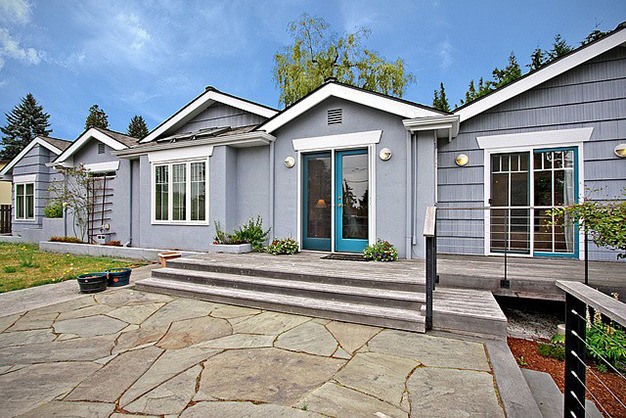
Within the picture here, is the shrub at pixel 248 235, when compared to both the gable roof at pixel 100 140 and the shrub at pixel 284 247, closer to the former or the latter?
the shrub at pixel 284 247

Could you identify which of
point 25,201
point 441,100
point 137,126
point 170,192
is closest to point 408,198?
point 170,192

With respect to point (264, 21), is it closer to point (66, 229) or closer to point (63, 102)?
point (66, 229)

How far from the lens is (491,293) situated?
394 cm

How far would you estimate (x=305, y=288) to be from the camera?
13.5 ft

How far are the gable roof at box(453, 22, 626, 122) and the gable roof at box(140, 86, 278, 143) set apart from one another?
4.69 m

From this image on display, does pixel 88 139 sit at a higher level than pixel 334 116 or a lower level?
higher

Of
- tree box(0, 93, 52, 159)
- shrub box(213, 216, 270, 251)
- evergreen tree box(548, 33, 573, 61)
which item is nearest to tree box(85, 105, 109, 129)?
tree box(0, 93, 52, 159)

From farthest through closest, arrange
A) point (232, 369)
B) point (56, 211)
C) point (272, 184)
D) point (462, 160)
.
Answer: point (56, 211), point (272, 184), point (462, 160), point (232, 369)

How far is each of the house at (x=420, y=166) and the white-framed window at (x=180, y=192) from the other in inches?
1.6

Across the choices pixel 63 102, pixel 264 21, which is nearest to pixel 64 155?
pixel 264 21

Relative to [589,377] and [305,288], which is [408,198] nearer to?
[305,288]

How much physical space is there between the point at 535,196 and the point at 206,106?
27.8 feet

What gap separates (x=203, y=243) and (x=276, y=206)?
7.05 feet

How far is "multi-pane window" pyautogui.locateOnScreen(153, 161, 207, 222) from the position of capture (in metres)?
7.72
